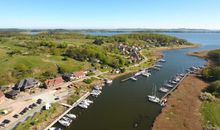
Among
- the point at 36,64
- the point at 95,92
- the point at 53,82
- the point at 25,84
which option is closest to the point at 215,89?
the point at 95,92

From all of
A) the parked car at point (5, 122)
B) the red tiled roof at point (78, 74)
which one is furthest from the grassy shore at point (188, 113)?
the red tiled roof at point (78, 74)

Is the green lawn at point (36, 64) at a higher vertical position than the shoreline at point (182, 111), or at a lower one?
higher

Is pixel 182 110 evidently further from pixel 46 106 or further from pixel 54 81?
pixel 54 81

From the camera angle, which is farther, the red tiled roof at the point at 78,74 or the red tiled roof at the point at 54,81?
the red tiled roof at the point at 78,74

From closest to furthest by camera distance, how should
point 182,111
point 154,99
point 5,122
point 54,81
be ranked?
point 5,122, point 182,111, point 154,99, point 54,81

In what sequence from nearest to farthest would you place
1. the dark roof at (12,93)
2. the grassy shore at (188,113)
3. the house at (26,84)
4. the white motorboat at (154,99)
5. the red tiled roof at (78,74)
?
the grassy shore at (188,113) < the dark roof at (12,93) < the white motorboat at (154,99) < the house at (26,84) < the red tiled roof at (78,74)

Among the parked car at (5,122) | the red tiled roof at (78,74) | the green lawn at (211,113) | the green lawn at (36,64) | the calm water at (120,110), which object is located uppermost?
the green lawn at (36,64)

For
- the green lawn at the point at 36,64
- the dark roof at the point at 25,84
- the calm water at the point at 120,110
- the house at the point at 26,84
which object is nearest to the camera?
the calm water at the point at 120,110

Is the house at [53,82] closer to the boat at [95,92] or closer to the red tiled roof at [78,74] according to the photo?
the red tiled roof at [78,74]

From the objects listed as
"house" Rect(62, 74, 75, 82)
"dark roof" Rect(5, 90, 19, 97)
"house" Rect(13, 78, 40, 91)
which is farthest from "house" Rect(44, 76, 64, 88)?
"dark roof" Rect(5, 90, 19, 97)
